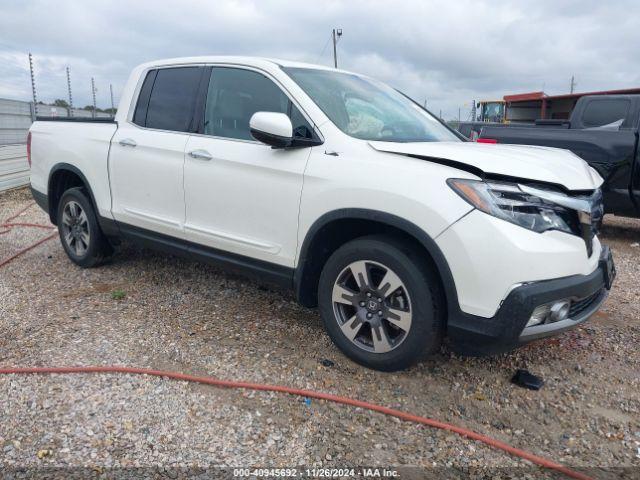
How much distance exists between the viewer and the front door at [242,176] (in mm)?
3344

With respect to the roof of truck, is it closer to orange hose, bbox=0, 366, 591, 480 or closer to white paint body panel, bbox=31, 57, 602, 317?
white paint body panel, bbox=31, 57, 602, 317

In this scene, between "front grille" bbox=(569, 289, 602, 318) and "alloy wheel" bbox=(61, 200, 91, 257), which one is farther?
"alloy wheel" bbox=(61, 200, 91, 257)

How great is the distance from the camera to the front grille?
9.34 feet

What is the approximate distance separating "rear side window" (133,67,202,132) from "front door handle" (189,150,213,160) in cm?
30

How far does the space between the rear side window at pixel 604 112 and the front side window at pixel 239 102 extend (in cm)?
598

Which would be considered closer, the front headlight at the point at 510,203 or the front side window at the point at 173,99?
the front headlight at the point at 510,203

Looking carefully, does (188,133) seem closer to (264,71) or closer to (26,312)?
(264,71)

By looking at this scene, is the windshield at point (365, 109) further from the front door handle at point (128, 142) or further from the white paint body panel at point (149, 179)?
the front door handle at point (128, 142)

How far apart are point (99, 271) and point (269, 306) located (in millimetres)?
1934

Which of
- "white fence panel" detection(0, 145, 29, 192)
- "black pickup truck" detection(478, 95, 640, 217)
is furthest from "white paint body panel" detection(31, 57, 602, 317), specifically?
"white fence panel" detection(0, 145, 29, 192)

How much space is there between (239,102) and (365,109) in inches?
35.3

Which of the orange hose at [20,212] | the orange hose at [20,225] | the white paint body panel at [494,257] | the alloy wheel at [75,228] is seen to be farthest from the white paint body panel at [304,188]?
the orange hose at [20,212]

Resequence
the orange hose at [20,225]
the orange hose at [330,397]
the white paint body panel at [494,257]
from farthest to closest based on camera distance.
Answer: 1. the orange hose at [20,225]
2. the white paint body panel at [494,257]
3. the orange hose at [330,397]

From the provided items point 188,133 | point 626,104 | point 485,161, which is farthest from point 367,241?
point 626,104
